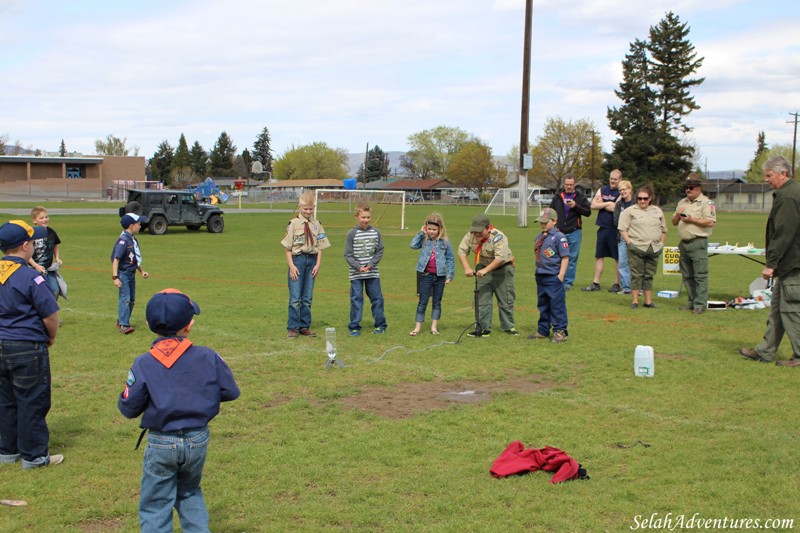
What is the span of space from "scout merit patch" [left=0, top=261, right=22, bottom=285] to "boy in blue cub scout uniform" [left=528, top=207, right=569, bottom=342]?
6.41m

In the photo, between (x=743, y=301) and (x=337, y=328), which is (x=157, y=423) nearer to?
(x=337, y=328)

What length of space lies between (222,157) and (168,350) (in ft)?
478

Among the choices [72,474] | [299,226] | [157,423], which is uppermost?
[299,226]

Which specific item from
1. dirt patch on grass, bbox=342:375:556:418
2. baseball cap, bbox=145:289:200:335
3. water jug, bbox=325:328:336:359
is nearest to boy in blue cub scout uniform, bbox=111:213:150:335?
water jug, bbox=325:328:336:359

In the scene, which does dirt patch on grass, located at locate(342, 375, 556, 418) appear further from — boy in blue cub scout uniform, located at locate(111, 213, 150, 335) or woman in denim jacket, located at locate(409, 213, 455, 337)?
boy in blue cub scout uniform, located at locate(111, 213, 150, 335)

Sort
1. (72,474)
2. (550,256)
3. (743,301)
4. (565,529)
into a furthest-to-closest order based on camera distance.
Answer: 1. (743,301)
2. (550,256)
3. (72,474)
4. (565,529)

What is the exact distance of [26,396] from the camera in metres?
5.50

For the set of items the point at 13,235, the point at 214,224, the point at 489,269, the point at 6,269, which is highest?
the point at 13,235

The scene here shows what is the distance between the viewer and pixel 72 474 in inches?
216

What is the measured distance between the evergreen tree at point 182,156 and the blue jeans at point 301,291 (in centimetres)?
12203

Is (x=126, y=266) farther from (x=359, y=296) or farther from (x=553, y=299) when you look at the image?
(x=553, y=299)

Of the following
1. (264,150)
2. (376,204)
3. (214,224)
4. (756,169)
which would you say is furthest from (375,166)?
(214,224)

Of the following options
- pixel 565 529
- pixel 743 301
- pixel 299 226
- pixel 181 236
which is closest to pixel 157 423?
pixel 565 529

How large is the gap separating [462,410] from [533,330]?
4200mm
